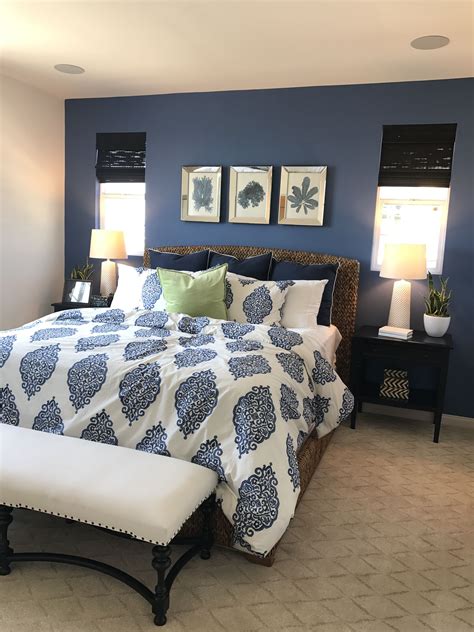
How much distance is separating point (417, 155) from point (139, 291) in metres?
2.31

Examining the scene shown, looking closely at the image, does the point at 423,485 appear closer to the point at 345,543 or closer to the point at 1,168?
the point at 345,543

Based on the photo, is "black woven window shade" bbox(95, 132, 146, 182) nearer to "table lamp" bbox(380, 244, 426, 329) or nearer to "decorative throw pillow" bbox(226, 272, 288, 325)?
"decorative throw pillow" bbox(226, 272, 288, 325)

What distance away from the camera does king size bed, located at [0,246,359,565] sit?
2092mm

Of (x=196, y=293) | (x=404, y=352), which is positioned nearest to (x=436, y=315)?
(x=404, y=352)

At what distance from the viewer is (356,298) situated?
4.07 meters

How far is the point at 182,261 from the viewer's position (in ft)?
13.8

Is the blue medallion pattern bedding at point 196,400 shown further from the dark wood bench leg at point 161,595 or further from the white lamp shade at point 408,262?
the white lamp shade at point 408,262

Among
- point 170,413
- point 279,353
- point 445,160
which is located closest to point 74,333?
point 170,413

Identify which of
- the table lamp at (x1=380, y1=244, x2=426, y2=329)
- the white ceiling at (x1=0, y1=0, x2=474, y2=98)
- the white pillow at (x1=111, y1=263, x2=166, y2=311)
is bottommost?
the white pillow at (x1=111, y1=263, x2=166, y2=311)

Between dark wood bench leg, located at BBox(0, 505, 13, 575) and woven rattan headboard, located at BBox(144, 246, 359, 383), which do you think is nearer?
dark wood bench leg, located at BBox(0, 505, 13, 575)

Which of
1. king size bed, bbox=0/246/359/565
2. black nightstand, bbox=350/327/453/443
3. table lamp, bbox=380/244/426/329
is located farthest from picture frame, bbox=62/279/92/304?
table lamp, bbox=380/244/426/329

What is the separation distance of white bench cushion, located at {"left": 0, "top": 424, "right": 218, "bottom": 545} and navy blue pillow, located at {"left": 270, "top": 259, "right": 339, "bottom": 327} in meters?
1.99

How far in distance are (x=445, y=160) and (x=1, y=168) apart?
343cm

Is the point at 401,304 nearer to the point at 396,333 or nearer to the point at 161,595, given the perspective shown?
the point at 396,333
